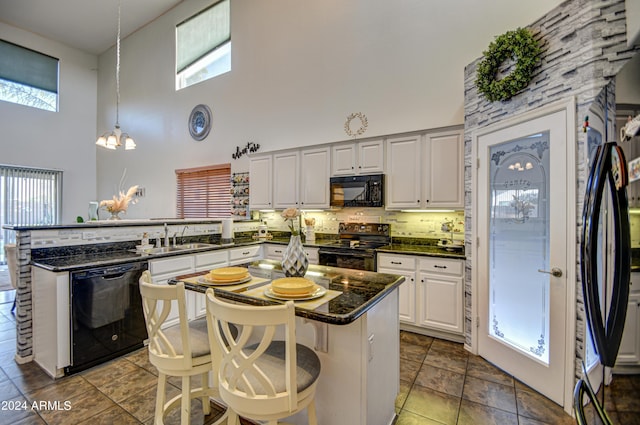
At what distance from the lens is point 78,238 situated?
9.68ft

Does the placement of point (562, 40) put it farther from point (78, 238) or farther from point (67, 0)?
point (67, 0)

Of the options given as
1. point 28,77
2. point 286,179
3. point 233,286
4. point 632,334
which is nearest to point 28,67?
point 28,77

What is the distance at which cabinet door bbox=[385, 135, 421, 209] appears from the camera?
343 centimetres

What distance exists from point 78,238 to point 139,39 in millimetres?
6273

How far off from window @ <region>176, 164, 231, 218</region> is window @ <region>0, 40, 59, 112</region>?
3661mm

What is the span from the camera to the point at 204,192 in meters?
5.87

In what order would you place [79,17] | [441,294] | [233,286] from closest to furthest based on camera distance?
[233,286]
[441,294]
[79,17]

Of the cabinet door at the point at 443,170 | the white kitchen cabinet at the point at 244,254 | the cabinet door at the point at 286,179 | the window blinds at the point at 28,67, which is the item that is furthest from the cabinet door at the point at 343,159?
the window blinds at the point at 28,67

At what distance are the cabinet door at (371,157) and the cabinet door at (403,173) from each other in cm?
10

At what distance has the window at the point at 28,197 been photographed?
5.99 m

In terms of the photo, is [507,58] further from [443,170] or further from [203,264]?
[203,264]

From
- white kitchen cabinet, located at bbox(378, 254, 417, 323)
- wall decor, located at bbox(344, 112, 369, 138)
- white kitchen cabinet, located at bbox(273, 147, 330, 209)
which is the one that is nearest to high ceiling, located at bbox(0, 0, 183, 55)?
white kitchen cabinet, located at bbox(273, 147, 330, 209)

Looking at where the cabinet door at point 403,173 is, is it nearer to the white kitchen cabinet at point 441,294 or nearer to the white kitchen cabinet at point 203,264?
the white kitchen cabinet at point 441,294

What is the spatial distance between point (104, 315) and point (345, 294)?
92.3 inches
